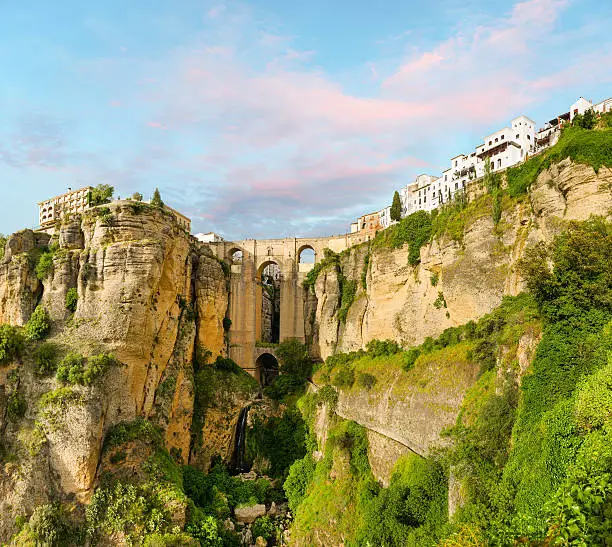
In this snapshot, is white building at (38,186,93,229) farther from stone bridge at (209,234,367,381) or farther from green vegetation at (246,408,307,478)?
green vegetation at (246,408,307,478)

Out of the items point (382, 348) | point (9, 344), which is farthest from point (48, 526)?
point (382, 348)

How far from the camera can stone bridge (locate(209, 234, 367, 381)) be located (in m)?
46.4

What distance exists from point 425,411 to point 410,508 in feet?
16.6

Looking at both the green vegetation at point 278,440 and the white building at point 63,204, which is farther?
the white building at point 63,204

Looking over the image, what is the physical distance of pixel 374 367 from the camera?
34469 millimetres

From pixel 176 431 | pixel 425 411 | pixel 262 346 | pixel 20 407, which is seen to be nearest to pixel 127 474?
pixel 20 407

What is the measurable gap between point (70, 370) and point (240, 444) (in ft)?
57.8

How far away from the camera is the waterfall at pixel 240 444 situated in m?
38.5

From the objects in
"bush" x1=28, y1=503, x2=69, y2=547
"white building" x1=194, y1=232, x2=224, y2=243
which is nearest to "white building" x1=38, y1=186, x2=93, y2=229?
"white building" x1=194, y1=232, x2=224, y2=243

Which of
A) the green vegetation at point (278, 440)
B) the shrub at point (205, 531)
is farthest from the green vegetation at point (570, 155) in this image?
the shrub at point (205, 531)

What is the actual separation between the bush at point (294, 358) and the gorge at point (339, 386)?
4.98ft

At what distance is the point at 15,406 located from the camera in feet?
83.8

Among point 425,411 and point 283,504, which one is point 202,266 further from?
point 425,411

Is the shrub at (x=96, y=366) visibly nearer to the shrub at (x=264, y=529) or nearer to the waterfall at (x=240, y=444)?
the shrub at (x=264, y=529)
